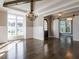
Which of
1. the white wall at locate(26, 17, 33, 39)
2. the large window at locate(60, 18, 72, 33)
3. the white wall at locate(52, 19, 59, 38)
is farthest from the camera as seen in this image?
the large window at locate(60, 18, 72, 33)

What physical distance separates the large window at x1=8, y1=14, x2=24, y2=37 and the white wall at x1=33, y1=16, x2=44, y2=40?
1.56 metres

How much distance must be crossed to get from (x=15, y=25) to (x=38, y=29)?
2526mm

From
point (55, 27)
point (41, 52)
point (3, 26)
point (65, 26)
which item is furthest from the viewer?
point (65, 26)

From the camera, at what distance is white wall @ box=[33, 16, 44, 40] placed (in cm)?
1213

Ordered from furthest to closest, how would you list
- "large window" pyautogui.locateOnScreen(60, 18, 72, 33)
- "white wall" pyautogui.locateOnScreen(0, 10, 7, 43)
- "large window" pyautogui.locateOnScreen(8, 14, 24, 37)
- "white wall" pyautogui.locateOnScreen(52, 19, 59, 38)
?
"large window" pyautogui.locateOnScreen(60, 18, 72, 33) < "white wall" pyautogui.locateOnScreen(52, 19, 59, 38) < "large window" pyautogui.locateOnScreen(8, 14, 24, 37) < "white wall" pyautogui.locateOnScreen(0, 10, 7, 43)

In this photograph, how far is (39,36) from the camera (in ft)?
41.7

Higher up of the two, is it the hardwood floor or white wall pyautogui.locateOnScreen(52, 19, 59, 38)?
white wall pyautogui.locateOnScreen(52, 19, 59, 38)

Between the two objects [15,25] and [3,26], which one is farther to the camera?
[15,25]

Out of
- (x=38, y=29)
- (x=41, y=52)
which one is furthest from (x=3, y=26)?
(x=41, y=52)

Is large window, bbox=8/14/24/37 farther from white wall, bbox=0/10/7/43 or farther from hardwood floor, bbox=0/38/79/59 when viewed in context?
hardwood floor, bbox=0/38/79/59

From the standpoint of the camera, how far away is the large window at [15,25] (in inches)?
500

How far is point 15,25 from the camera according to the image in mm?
13078

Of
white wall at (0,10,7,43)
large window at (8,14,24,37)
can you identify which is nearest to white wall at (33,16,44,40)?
large window at (8,14,24,37)

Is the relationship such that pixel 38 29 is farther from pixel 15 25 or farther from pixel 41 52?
pixel 41 52
